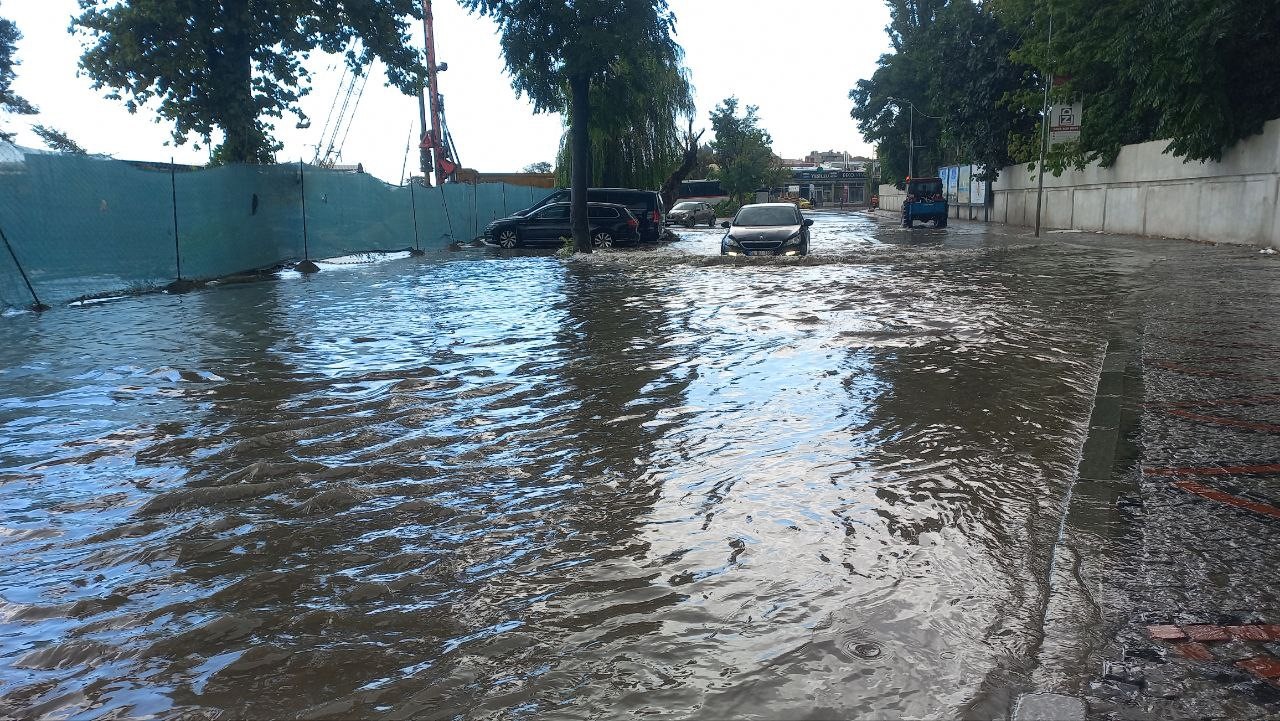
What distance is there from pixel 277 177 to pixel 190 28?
4.36 meters

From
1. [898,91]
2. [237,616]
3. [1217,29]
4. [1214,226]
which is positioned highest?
[898,91]

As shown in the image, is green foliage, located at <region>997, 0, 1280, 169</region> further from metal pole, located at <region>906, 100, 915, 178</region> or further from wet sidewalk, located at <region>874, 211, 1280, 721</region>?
metal pole, located at <region>906, 100, 915, 178</region>

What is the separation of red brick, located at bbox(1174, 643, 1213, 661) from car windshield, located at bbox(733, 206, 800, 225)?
61.9ft

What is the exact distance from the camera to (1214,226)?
2166cm

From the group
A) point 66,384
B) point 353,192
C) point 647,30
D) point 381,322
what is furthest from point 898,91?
point 66,384

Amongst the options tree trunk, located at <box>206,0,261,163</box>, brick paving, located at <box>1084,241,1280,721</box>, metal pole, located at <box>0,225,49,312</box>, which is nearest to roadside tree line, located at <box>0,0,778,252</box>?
tree trunk, located at <box>206,0,261,163</box>

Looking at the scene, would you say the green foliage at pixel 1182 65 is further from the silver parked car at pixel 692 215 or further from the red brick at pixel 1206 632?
the silver parked car at pixel 692 215

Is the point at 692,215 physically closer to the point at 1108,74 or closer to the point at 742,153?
the point at 1108,74

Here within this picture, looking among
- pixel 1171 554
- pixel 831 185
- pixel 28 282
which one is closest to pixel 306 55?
pixel 28 282

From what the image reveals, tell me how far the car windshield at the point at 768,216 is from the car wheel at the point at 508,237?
921 centimetres

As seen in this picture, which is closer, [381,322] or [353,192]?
[381,322]

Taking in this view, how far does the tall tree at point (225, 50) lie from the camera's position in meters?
20.2

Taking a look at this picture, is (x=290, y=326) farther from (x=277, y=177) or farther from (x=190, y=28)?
(x=190, y=28)

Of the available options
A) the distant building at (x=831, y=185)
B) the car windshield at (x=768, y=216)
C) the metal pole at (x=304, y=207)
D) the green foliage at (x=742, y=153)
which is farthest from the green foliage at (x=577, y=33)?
the distant building at (x=831, y=185)
